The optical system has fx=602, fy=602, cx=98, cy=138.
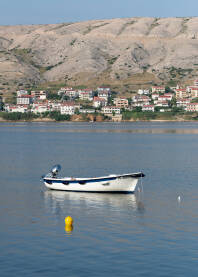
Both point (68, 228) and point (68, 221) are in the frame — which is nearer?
point (68, 228)

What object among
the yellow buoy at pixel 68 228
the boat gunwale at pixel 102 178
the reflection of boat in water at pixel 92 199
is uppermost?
the boat gunwale at pixel 102 178

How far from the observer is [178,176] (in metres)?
60.7

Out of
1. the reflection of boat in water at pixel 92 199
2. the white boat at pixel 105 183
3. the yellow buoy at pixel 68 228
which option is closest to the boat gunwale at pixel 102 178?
the white boat at pixel 105 183

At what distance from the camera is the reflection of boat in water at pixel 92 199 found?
43.2 metres

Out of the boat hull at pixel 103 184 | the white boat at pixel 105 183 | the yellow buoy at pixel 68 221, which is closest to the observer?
the yellow buoy at pixel 68 221

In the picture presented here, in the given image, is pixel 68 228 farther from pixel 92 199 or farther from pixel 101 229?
pixel 92 199

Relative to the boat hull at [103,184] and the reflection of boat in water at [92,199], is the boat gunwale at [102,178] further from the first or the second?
the reflection of boat in water at [92,199]

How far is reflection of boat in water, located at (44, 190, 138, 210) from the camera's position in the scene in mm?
43169

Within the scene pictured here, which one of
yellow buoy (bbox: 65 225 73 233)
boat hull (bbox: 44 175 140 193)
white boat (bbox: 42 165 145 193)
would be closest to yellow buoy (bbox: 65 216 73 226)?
yellow buoy (bbox: 65 225 73 233)

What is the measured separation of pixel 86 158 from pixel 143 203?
130 ft

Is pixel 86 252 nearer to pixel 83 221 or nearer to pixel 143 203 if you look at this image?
pixel 83 221

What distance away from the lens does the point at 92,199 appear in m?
45.7

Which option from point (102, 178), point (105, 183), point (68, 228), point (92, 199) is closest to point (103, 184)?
point (105, 183)

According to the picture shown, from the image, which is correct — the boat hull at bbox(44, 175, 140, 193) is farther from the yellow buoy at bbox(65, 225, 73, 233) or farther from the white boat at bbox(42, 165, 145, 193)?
the yellow buoy at bbox(65, 225, 73, 233)
